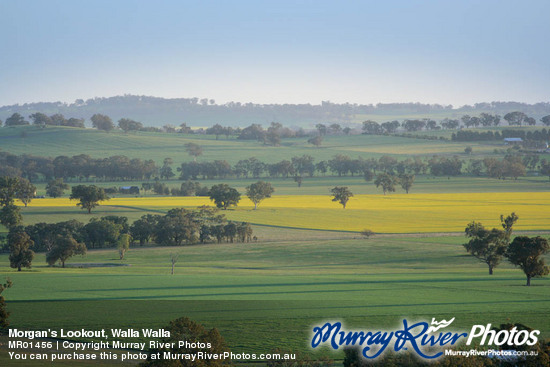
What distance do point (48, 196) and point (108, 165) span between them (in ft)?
109

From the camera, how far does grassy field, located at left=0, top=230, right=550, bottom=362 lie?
3016cm

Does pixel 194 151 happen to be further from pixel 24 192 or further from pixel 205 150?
pixel 24 192

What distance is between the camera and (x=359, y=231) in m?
75.8

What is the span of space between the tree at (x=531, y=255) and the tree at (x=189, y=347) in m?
27.4

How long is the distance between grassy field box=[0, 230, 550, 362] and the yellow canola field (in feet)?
58.0

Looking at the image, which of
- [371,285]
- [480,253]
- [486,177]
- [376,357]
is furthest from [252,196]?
[376,357]

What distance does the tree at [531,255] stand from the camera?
138 ft

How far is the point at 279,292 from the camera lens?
38.4m

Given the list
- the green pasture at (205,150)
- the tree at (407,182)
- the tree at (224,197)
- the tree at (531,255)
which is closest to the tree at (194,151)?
the green pasture at (205,150)

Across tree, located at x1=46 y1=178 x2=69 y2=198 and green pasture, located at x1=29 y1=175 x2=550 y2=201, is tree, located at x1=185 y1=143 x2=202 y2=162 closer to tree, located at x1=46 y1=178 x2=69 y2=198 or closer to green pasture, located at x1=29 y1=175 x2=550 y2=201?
green pasture, located at x1=29 y1=175 x2=550 y2=201

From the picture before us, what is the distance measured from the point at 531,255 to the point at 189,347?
29.5 meters

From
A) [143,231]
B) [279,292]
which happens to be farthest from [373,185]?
[279,292]

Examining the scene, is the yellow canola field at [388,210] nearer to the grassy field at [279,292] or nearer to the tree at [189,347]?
the grassy field at [279,292]

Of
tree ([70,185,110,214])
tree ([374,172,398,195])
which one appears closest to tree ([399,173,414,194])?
tree ([374,172,398,195])
